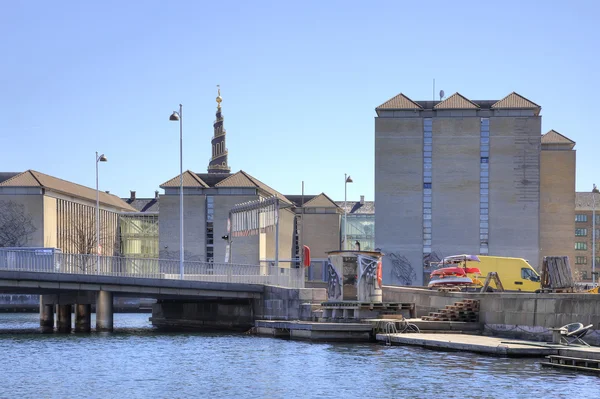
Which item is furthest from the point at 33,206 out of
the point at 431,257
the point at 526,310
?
the point at 526,310

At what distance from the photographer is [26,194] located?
13412 centimetres

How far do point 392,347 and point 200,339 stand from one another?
45.3 ft

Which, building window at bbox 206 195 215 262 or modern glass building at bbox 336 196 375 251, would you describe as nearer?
building window at bbox 206 195 215 262

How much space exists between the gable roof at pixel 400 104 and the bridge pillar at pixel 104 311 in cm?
5076

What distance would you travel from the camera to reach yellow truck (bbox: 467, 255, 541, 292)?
2581 inches

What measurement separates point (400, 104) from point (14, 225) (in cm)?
5189

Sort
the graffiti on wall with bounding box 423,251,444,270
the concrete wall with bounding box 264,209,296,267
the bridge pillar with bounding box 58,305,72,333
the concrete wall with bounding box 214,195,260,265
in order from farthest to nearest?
the concrete wall with bounding box 264,209,296,267
the concrete wall with bounding box 214,195,260,265
the graffiti on wall with bounding box 423,251,444,270
the bridge pillar with bounding box 58,305,72,333

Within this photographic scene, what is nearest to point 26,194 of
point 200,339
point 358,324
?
point 200,339

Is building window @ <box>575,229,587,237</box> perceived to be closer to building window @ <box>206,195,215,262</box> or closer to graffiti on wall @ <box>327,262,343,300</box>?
building window @ <box>206,195,215,262</box>

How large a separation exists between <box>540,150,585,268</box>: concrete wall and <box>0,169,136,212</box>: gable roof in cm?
5991

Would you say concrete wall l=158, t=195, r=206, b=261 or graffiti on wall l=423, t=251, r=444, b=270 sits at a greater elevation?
concrete wall l=158, t=195, r=206, b=261

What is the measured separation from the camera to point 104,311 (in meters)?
65.0

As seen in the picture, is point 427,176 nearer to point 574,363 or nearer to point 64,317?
point 64,317

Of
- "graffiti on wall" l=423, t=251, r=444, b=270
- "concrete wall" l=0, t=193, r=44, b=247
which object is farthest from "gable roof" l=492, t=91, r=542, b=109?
"concrete wall" l=0, t=193, r=44, b=247
